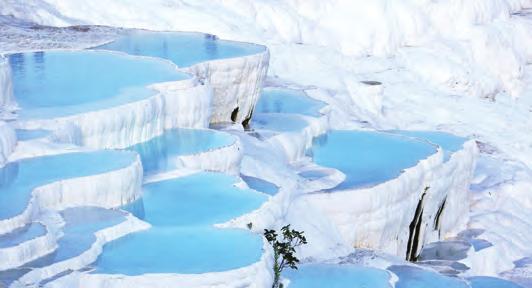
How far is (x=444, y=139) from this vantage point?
16.3 meters

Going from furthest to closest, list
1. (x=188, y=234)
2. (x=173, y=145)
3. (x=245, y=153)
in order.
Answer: (x=245, y=153)
(x=173, y=145)
(x=188, y=234)

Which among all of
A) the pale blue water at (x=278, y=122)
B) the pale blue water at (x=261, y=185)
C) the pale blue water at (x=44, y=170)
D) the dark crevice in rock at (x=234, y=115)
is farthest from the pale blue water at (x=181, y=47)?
the pale blue water at (x=44, y=170)

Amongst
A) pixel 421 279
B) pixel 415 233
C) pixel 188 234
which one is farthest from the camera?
pixel 415 233

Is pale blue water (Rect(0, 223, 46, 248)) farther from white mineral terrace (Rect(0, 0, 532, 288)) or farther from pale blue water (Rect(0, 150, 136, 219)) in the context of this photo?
pale blue water (Rect(0, 150, 136, 219))

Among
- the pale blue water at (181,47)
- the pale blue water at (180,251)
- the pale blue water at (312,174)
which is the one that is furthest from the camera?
the pale blue water at (181,47)

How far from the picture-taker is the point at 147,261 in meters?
8.39

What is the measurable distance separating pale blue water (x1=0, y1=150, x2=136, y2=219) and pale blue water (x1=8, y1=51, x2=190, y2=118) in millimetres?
960

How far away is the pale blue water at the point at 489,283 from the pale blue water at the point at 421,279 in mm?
1100

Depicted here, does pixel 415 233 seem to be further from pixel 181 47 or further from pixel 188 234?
pixel 188 234

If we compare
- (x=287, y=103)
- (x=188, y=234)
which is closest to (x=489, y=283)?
(x=188, y=234)

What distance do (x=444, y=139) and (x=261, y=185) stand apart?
535cm

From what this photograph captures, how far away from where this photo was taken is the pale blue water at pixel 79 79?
37.5 ft

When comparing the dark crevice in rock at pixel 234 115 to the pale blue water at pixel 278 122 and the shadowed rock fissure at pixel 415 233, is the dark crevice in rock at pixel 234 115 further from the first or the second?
the shadowed rock fissure at pixel 415 233

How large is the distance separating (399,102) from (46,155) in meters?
11.8
